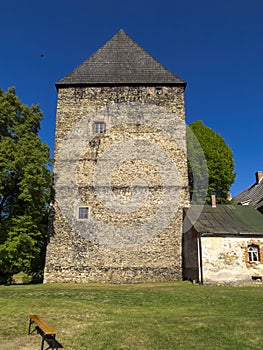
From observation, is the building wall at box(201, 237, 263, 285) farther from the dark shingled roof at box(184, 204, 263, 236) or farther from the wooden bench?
the wooden bench

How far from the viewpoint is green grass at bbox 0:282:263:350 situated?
5867 millimetres

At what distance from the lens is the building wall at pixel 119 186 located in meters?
16.7

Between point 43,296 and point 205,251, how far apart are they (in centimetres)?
750

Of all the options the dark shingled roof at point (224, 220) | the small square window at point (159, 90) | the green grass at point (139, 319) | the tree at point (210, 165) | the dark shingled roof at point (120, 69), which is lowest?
the green grass at point (139, 319)

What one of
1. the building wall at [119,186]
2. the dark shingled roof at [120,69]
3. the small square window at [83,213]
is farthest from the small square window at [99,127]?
the small square window at [83,213]

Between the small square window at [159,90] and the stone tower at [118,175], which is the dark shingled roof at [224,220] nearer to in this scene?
the stone tower at [118,175]

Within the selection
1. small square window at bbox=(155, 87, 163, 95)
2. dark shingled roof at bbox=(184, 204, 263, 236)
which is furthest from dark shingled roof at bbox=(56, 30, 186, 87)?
dark shingled roof at bbox=(184, 204, 263, 236)

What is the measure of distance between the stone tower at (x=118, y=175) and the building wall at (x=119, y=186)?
0.17 feet

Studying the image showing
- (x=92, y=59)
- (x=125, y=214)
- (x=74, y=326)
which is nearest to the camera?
(x=74, y=326)

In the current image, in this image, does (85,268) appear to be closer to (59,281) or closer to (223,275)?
(59,281)

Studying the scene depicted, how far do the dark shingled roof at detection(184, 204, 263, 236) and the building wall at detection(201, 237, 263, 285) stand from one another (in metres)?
0.38

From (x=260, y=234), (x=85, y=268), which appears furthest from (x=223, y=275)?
(x=85, y=268)

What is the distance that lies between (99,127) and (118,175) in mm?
3138

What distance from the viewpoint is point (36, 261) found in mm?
17531
